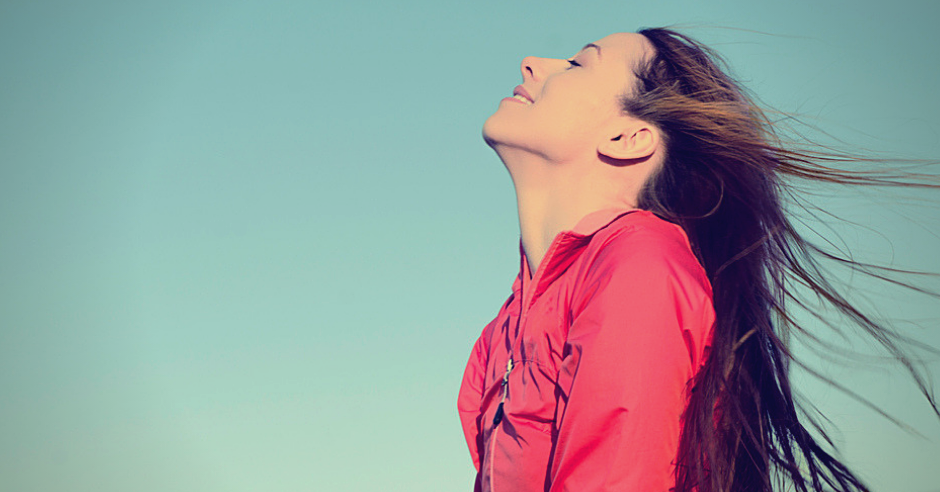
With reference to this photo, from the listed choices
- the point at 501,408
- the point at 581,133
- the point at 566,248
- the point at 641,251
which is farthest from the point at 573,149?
the point at 501,408

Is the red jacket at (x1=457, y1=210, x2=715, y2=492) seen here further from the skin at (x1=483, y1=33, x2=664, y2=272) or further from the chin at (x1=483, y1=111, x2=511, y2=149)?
the chin at (x1=483, y1=111, x2=511, y2=149)

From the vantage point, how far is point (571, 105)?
222cm

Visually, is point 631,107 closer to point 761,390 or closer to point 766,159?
point 766,159

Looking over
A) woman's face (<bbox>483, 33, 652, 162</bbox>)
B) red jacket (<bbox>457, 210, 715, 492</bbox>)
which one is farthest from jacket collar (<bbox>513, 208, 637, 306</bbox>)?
woman's face (<bbox>483, 33, 652, 162</bbox>)

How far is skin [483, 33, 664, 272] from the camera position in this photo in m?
2.19

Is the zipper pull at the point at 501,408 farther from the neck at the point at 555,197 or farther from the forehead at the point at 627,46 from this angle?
the forehead at the point at 627,46

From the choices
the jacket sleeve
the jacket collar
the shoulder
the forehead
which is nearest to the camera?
the jacket sleeve

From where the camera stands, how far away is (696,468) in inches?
64.3

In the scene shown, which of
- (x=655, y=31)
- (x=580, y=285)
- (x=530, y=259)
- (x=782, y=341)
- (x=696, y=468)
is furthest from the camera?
A: (x=655, y=31)

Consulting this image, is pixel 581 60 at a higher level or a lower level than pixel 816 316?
higher

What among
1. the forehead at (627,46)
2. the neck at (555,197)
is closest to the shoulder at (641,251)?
the neck at (555,197)

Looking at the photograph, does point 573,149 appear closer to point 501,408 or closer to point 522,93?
point 522,93

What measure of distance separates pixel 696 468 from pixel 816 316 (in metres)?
0.68

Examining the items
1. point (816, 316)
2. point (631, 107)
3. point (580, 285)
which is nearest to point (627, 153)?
point (631, 107)
